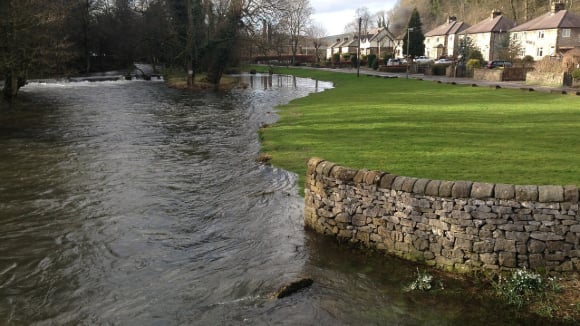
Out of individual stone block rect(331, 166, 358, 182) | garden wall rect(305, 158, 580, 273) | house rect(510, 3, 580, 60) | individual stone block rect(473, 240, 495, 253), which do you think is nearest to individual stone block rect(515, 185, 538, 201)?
garden wall rect(305, 158, 580, 273)

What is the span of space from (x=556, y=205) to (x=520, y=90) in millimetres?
28362

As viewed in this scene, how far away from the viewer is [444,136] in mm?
17656

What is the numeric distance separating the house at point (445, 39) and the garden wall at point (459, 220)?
276 ft

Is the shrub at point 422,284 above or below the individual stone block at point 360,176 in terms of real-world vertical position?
below

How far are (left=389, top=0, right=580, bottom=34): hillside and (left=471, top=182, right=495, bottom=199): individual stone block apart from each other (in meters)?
94.3

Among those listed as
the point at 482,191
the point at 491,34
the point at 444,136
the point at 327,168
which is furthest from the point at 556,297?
the point at 491,34

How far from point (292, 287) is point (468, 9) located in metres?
125

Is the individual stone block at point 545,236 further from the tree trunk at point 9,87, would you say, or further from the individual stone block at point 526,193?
the tree trunk at point 9,87

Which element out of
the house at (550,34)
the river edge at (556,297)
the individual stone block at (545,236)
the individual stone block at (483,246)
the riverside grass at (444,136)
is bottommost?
the river edge at (556,297)

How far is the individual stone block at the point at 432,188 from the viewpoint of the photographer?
335 inches

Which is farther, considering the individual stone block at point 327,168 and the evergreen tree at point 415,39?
the evergreen tree at point 415,39

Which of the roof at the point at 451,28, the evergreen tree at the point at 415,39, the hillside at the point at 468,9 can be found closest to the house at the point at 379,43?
the hillside at the point at 468,9

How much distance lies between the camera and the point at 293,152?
17453 mm

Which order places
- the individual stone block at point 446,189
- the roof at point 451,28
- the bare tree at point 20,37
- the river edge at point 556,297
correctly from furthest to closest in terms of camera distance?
the roof at point 451,28
the bare tree at point 20,37
the individual stone block at point 446,189
the river edge at point 556,297
